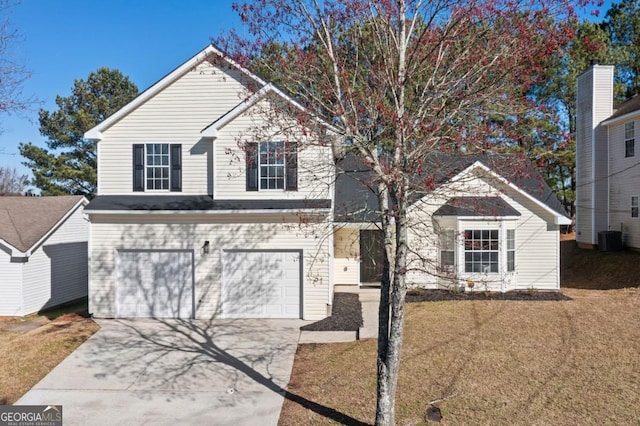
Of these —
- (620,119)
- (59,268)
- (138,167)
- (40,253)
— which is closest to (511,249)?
(620,119)

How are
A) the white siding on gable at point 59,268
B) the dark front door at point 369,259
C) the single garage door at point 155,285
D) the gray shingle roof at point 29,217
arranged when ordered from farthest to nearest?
the dark front door at point 369,259
the white siding on gable at point 59,268
the gray shingle roof at point 29,217
the single garage door at point 155,285

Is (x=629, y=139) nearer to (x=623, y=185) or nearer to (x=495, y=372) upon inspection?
(x=623, y=185)

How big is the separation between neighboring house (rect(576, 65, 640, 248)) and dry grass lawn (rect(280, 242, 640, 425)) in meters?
9.24

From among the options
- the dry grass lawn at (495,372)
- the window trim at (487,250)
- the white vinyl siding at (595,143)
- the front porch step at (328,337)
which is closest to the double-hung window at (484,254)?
the window trim at (487,250)

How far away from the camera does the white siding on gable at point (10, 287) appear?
45.7ft

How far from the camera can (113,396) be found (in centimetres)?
732

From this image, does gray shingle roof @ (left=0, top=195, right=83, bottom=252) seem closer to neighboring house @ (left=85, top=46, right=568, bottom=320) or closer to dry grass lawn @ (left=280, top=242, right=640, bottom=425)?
neighboring house @ (left=85, top=46, right=568, bottom=320)

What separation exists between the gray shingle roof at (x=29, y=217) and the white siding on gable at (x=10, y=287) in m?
0.65

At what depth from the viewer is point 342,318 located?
11523mm

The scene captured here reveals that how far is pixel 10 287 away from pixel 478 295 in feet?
51.2

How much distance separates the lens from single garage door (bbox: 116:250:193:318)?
1200cm

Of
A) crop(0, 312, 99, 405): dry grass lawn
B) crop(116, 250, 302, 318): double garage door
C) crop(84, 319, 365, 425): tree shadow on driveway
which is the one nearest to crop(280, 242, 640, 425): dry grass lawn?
crop(84, 319, 365, 425): tree shadow on driveway

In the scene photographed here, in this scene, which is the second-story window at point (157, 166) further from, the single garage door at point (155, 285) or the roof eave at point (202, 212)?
the single garage door at point (155, 285)

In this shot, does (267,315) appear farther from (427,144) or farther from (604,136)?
(604,136)
